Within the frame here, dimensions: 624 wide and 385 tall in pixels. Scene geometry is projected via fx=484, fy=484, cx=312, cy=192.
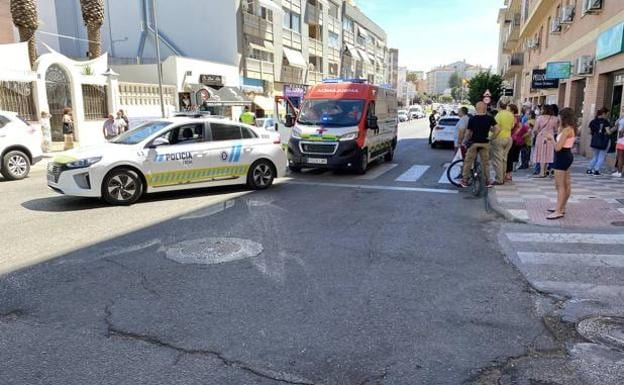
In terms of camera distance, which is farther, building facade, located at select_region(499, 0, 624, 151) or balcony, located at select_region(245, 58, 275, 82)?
balcony, located at select_region(245, 58, 275, 82)

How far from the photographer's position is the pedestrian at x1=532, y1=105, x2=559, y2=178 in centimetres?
1198

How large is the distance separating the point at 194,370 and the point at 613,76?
16.7 metres

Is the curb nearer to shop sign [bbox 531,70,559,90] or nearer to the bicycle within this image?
the bicycle

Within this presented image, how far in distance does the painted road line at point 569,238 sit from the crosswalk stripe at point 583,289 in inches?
66.0

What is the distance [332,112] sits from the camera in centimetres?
1319

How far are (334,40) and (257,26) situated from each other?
Answer: 23.3 metres

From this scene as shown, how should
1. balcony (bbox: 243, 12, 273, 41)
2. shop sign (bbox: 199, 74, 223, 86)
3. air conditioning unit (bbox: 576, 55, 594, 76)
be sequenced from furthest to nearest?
balcony (bbox: 243, 12, 273, 41), shop sign (bbox: 199, 74, 223, 86), air conditioning unit (bbox: 576, 55, 594, 76)

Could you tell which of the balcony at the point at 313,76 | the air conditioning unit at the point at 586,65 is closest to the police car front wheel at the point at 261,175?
the air conditioning unit at the point at 586,65

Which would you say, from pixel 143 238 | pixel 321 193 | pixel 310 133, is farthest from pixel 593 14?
pixel 143 238

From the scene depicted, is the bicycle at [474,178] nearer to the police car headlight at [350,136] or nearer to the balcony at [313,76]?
the police car headlight at [350,136]

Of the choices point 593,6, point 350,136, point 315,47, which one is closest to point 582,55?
point 593,6

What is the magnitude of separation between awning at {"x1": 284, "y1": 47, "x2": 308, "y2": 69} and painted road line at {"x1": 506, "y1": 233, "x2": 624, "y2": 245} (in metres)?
36.3

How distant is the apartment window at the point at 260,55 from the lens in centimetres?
3566

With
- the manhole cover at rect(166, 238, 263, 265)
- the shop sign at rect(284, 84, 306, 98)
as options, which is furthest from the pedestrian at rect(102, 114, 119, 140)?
the shop sign at rect(284, 84, 306, 98)
